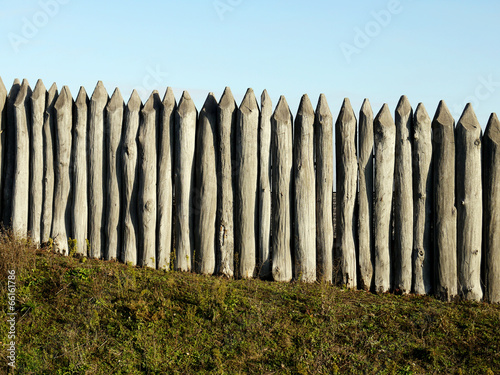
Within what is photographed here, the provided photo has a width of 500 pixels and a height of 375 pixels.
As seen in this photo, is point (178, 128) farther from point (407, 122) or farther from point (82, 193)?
point (407, 122)

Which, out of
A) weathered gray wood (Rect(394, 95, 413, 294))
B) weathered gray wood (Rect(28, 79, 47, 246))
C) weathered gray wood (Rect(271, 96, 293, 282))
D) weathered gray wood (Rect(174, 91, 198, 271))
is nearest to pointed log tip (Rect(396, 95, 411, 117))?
weathered gray wood (Rect(394, 95, 413, 294))

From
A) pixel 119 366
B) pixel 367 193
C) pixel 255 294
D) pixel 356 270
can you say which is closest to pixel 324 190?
pixel 367 193

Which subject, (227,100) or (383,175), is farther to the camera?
(227,100)

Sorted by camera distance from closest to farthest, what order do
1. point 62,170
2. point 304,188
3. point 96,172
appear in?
→ point 304,188 → point 96,172 → point 62,170

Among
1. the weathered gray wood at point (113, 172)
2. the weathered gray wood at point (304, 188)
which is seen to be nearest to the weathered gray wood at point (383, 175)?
the weathered gray wood at point (304, 188)

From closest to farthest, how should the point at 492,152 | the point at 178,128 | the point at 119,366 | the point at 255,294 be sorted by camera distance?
the point at 119,366 < the point at 255,294 < the point at 492,152 < the point at 178,128

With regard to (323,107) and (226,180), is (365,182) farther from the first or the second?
(226,180)

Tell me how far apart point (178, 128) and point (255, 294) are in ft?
8.78

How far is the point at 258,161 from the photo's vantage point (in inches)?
312

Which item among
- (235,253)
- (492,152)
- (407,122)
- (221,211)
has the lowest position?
(235,253)

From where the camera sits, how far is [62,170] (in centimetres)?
856

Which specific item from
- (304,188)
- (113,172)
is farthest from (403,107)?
(113,172)

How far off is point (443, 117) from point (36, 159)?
241 inches

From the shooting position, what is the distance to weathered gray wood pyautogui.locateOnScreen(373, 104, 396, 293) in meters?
7.69
